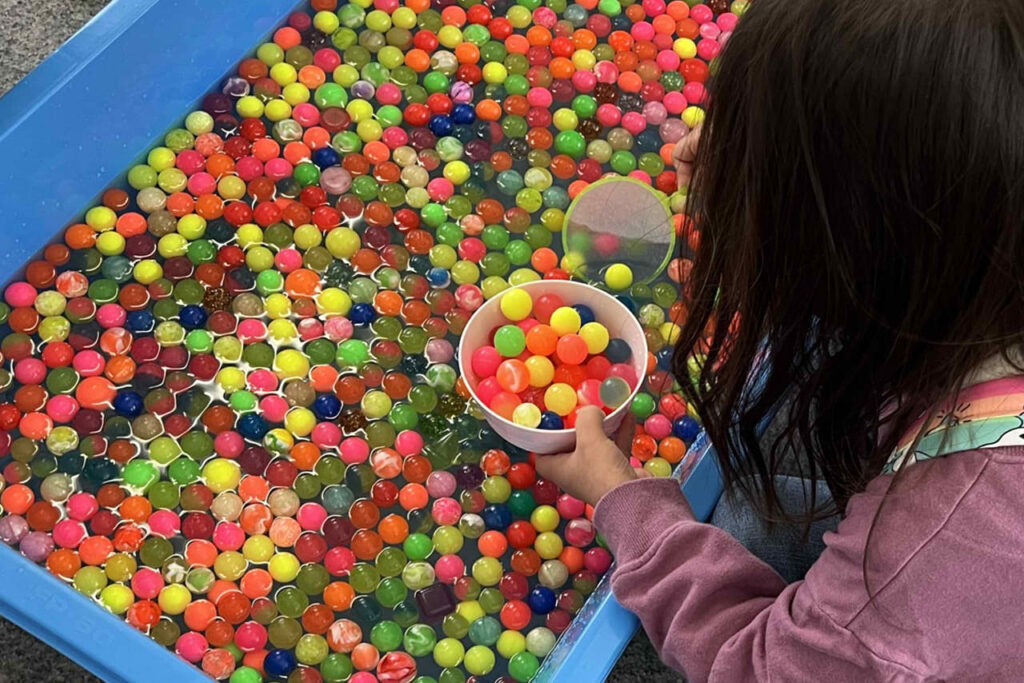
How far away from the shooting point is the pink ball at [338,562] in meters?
0.85

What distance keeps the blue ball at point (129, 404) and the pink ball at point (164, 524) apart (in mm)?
96

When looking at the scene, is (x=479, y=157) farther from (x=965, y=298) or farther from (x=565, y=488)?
(x=965, y=298)

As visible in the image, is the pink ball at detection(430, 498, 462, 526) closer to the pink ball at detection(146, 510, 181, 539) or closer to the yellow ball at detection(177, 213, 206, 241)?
the pink ball at detection(146, 510, 181, 539)

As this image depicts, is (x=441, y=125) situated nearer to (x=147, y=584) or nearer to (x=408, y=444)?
(x=408, y=444)

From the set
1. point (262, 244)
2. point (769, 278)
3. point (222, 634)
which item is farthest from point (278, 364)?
point (769, 278)

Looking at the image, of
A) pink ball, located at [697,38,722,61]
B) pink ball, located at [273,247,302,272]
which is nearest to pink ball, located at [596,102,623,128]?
pink ball, located at [697,38,722,61]

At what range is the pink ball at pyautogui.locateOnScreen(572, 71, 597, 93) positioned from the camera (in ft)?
3.57

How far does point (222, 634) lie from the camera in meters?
0.81

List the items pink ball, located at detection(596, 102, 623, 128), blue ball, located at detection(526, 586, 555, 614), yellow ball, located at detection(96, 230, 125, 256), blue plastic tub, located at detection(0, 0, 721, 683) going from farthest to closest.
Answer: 1. pink ball, located at detection(596, 102, 623, 128)
2. yellow ball, located at detection(96, 230, 125, 256)
3. blue ball, located at detection(526, 586, 555, 614)
4. blue plastic tub, located at detection(0, 0, 721, 683)

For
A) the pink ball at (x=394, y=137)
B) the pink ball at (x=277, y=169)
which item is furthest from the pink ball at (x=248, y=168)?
the pink ball at (x=394, y=137)

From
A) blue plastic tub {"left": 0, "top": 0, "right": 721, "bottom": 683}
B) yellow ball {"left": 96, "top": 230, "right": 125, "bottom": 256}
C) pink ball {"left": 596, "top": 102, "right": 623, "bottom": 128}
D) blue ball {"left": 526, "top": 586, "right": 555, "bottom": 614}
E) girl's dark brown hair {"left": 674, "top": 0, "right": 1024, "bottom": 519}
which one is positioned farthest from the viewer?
pink ball {"left": 596, "top": 102, "right": 623, "bottom": 128}

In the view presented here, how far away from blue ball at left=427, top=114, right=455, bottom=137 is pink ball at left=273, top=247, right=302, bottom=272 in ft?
0.65

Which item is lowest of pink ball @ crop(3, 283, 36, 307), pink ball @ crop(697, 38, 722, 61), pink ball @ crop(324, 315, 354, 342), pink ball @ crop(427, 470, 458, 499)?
pink ball @ crop(427, 470, 458, 499)

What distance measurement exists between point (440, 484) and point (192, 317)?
0.28m
